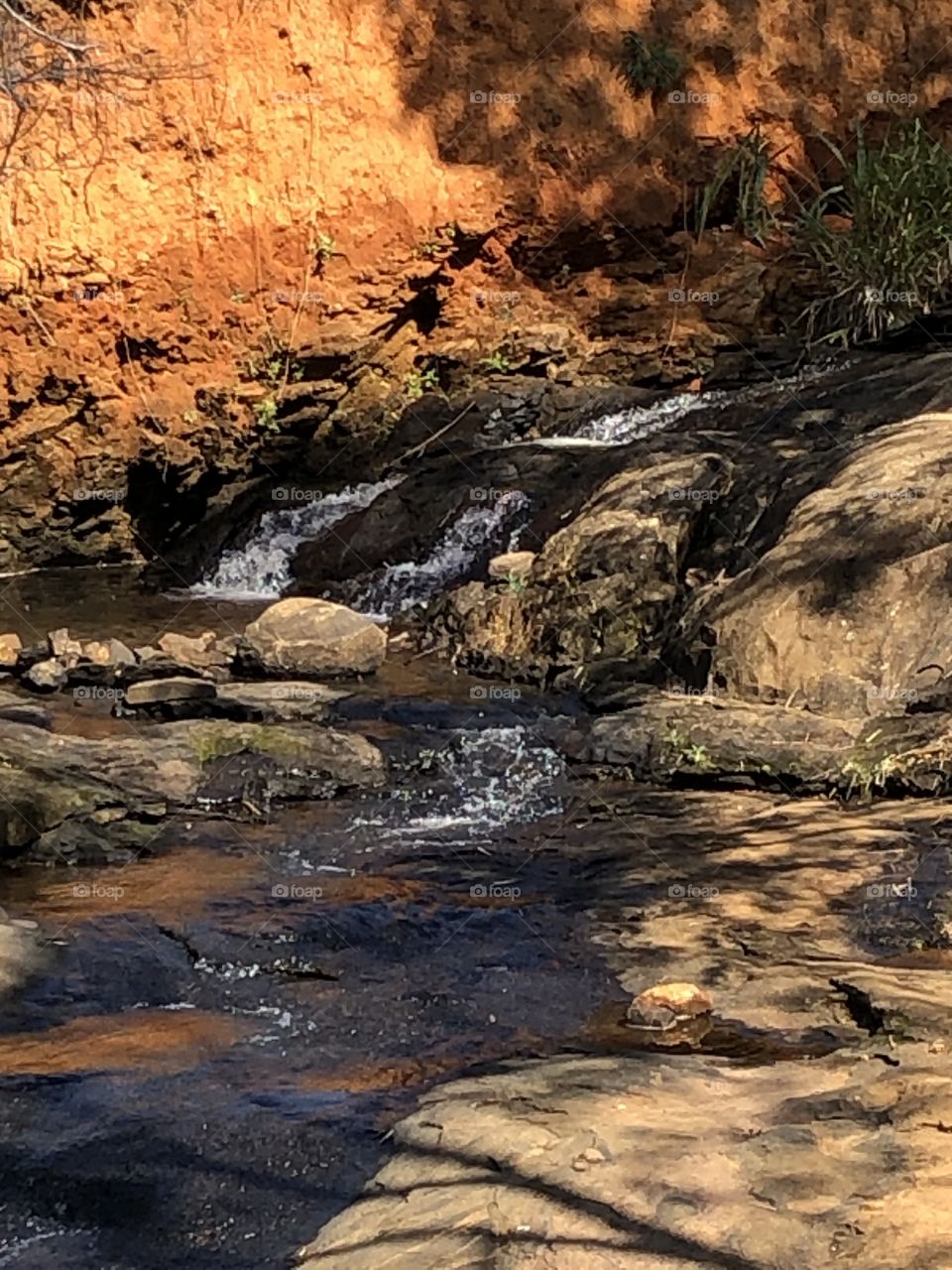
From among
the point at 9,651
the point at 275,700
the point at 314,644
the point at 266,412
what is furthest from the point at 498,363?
the point at 275,700

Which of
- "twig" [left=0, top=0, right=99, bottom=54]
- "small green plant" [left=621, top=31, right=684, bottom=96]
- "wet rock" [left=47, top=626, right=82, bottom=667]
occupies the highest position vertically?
"small green plant" [left=621, top=31, right=684, bottom=96]

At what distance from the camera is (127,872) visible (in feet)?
Result: 16.6

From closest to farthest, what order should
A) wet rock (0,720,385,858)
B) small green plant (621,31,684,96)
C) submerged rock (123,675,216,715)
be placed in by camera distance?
wet rock (0,720,385,858) < submerged rock (123,675,216,715) < small green plant (621,31,684,96)

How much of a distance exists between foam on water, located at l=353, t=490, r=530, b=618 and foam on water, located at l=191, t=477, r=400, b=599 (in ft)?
3.36

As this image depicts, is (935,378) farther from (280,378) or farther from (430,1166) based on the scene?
(430,1166)

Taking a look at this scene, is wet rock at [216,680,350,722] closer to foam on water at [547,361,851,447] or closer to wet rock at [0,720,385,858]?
wet rock at [0,720,385,858]

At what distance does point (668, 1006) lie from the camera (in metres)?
3.67

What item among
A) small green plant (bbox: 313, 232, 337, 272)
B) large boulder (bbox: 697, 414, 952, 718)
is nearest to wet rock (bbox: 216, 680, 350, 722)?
large boulder (bbox: 697, 414, 952, 718)

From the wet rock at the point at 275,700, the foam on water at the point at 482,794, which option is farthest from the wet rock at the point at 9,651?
the foam on water at the point at 482,794

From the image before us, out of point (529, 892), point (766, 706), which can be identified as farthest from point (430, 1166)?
point (766, 706)

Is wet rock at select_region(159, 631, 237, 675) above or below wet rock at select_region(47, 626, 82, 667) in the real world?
below

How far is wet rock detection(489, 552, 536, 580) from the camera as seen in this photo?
8695mm

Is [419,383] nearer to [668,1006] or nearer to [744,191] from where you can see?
[744,191]

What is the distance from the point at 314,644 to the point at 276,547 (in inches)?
121
